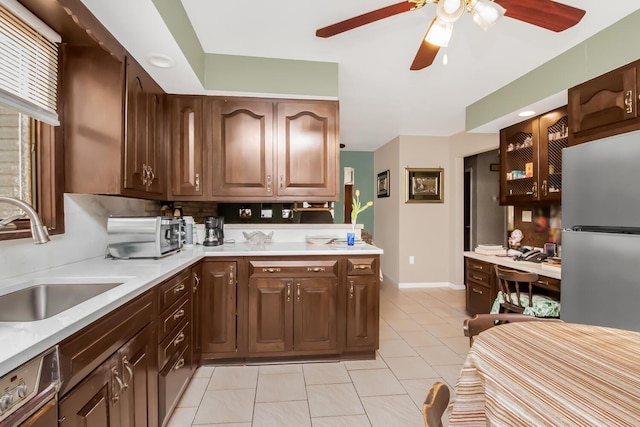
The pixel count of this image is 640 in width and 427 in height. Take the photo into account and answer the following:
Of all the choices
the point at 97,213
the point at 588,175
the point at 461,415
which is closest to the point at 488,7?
the point at 588,175

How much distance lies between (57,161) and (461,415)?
7.13 feet

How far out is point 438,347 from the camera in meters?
2.73

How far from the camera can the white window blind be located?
1308 millimetres

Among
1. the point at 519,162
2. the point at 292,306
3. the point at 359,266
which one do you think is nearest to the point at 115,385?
the point at 292,306

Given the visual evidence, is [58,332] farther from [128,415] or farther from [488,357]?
[488,357]

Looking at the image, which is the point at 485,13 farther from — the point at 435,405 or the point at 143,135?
the point at 143,135

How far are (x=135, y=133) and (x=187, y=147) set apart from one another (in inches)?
24.5

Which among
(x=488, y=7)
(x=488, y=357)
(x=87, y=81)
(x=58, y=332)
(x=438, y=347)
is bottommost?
(x=438, y=347)

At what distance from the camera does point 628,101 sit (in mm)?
1886

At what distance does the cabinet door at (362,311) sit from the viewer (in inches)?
95.6

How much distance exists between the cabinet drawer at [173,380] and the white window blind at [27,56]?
1.40 metres

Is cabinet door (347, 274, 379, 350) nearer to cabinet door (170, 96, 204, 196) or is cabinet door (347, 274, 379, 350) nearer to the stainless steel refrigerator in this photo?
the stainless steel refrigerator

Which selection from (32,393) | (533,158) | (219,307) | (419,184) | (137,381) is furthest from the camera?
(419,184)

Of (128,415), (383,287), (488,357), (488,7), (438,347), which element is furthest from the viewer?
(383,287)
